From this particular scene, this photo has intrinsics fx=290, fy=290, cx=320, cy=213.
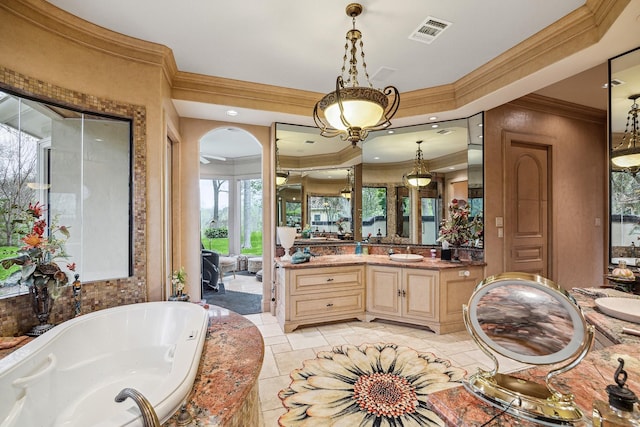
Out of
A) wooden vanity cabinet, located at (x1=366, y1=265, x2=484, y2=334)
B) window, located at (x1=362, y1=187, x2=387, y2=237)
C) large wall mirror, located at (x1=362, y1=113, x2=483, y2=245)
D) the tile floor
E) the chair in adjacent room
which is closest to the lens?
the tile floor

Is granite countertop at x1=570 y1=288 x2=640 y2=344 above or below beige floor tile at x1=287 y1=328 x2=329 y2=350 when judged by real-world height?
above

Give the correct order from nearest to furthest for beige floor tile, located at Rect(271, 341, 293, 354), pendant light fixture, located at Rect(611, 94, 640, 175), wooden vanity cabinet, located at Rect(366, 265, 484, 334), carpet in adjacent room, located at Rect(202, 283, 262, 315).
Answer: pendant light fixture, located at Rect(611, 94, 640, 175) < beige floor tile, located at Rect(271, 341, 293, 354) < wooden vanity cabinet, located at Rect(366, 265, 484, 334) < carpet in adjacent room, located at Rect(202, 283, 262, 315)

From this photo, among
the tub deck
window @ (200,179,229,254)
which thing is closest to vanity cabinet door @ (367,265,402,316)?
the tub deck

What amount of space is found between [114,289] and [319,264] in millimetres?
2097

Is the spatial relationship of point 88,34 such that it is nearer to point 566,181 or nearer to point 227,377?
point 227,377

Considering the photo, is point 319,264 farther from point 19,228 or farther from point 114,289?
point 19,228

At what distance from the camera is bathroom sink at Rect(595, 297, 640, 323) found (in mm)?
1547

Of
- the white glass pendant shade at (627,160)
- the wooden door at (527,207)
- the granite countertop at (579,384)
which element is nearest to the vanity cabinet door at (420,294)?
the wooden door at (527,207)

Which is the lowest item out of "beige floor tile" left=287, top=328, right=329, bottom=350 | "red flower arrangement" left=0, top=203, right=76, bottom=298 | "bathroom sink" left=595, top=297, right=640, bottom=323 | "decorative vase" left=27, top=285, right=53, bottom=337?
"beige floor tile" left=287, top=328, right=329, bottom=350

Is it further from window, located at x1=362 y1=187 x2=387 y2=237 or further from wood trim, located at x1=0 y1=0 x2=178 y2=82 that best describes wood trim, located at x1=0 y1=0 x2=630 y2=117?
window, located at x1=362 y1=187 x2=387 y2=237

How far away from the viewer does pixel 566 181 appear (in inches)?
162

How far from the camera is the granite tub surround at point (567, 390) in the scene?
2.80 feet

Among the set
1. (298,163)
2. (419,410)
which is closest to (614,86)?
(419,410)

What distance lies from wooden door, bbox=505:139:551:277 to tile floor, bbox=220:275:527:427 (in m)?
1.35
